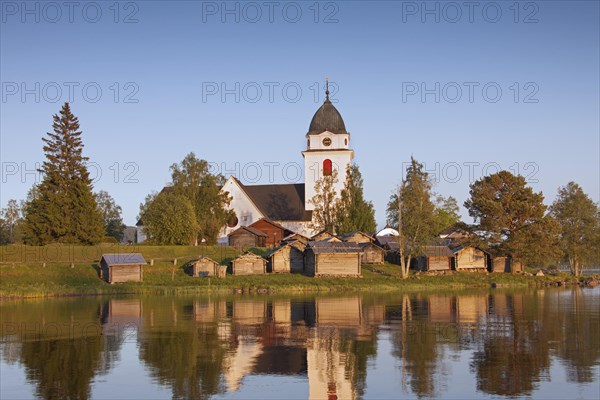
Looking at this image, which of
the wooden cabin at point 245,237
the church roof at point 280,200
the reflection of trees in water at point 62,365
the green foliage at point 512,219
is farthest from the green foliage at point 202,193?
the reflection of trees in water at point 62,365

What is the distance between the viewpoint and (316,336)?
91.4ft

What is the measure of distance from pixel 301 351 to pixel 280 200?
68621 millimetres

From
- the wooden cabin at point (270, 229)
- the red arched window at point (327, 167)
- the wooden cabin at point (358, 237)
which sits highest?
the red arched window at point (327, 167)

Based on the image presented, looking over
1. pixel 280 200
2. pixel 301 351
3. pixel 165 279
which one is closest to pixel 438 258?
pixel 165 279

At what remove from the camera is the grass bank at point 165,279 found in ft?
173

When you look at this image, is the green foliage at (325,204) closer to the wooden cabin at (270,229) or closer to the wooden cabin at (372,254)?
the wooden cabin at (270,229)

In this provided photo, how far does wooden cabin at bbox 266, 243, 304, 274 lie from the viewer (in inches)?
2579

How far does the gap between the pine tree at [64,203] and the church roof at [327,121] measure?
32726 millimetres

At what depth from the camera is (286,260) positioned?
66125 mm

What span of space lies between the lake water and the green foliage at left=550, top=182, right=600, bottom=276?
108 feet

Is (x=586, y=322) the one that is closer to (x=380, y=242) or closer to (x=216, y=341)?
(x=216, y=341)

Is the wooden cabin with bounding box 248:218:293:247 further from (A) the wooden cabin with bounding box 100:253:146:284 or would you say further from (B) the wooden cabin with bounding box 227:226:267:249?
(A) the wooden cabin with bounding box 100:253:146:284

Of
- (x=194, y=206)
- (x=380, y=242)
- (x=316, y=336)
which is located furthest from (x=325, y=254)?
(x=316, y=336)

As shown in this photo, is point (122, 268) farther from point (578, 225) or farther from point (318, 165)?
point (578, 225)
